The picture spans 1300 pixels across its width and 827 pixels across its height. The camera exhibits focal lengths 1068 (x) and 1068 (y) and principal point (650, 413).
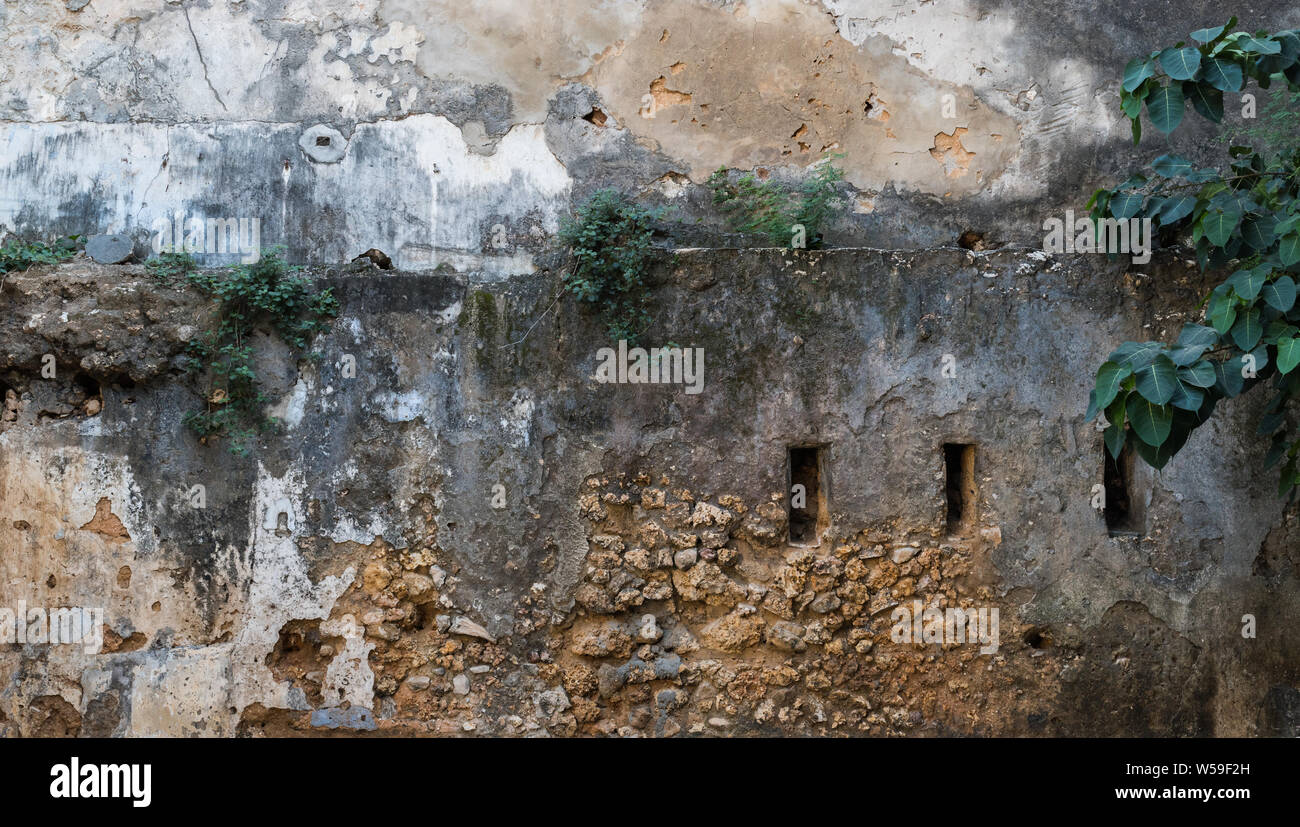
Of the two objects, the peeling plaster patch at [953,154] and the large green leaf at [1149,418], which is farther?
the peeling plaster patch at [953,154]

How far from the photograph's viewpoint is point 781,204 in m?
5.61

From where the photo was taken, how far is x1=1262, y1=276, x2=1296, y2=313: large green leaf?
4367 mm

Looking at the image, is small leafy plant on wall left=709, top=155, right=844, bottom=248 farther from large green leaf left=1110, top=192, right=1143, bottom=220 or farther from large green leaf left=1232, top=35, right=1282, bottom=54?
large green leaf left=1232, top=35, right=1282, bottom=54

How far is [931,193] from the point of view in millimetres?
5699

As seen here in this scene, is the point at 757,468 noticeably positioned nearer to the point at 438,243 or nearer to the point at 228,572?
the point at 438,243

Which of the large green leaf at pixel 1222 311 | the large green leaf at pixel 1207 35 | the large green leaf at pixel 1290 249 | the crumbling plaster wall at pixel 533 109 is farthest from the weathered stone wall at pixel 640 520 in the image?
the large green leaf at pixel 1207 35

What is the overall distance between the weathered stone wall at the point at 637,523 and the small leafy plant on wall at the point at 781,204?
0.32 metres

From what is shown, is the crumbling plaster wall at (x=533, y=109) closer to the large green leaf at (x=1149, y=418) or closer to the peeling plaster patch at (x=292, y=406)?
the peeling plaster patch at (x=292, y=406)

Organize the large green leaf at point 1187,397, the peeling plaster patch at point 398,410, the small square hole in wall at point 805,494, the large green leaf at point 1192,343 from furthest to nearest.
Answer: the small square hole in wall at point 805,494 → the peeling plaster patch at point 398,410 → the large green leaf at point 1192,343 → the large green leaf at point 1187,397

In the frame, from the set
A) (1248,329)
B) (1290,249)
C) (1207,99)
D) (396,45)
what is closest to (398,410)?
(396,45)

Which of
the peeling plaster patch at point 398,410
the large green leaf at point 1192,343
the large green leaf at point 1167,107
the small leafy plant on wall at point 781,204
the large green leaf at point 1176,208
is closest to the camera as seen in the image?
the large green leaf at point 1192,343

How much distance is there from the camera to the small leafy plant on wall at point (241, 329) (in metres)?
5.13

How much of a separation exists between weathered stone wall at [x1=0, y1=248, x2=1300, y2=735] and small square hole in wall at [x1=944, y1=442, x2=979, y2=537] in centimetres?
7

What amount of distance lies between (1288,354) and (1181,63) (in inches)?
51.0
